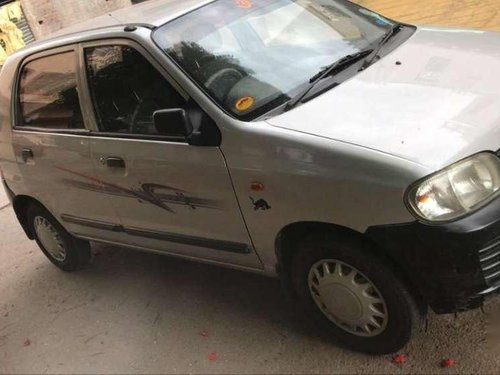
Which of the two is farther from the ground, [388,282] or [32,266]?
[388,282]

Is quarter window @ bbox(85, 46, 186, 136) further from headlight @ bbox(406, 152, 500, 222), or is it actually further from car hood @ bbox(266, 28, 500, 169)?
headlight @ bbox(406, 152, 500, 222)

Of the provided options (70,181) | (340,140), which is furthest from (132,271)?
(340,140)

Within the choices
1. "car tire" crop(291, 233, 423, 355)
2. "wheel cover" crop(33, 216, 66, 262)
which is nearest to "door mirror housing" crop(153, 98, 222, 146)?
"car tire" crop(291, 233, 423, 355)

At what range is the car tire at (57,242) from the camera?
466 centimetres

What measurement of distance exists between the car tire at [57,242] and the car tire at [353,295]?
2.23 metres

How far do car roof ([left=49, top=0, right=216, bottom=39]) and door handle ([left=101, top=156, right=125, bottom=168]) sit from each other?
79 cm

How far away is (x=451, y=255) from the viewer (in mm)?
2455

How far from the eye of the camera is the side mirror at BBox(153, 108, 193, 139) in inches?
118

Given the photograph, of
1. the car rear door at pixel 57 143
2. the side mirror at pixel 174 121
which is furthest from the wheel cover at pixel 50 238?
the side mirror at pixel 174 121

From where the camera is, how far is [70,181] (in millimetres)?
4016

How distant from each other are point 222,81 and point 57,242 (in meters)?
2.37

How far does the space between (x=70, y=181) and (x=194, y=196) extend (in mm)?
1195

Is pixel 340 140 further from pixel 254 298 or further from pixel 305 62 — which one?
pixel 254 298

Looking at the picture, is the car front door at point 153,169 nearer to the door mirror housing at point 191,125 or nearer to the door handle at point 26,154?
the door mirror housing at point 191,125
